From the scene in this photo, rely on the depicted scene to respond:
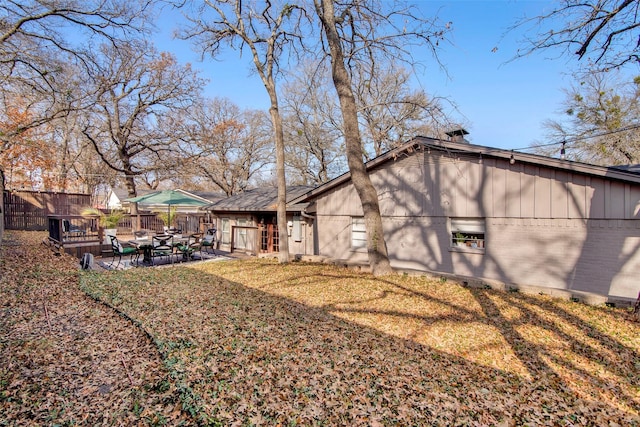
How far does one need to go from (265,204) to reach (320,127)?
538 inches

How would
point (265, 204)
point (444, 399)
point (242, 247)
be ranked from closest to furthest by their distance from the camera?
point (444, 399), point (265, 204), point (242, 247)

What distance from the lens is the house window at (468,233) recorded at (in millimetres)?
9836

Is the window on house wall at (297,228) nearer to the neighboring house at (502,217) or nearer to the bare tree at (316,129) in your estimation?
the neighboring house at (502,217)

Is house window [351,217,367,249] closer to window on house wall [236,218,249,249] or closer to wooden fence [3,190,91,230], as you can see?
window on house wall [236,218,249,249]

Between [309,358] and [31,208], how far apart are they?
19.5 meters

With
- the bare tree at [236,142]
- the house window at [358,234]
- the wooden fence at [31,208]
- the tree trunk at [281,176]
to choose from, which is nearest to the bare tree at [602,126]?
the house window at [358,234]

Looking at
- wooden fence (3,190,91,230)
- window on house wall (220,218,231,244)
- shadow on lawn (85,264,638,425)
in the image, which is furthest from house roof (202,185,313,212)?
wooden fence (3,190,91,230)

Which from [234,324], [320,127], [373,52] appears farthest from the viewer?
[320,127]

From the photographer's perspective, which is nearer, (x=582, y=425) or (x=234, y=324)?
(x=582, y=425)

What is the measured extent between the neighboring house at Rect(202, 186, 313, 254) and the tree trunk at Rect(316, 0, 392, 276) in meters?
4.54

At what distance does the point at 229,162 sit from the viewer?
102ft

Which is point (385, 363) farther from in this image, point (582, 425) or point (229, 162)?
point (229, 162)

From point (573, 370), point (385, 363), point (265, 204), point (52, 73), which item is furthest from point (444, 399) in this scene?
point (52, 73)

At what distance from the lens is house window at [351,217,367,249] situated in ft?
39.9
